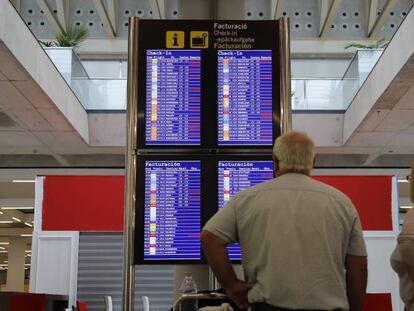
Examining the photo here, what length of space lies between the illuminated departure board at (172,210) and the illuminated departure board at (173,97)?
0.65 feet

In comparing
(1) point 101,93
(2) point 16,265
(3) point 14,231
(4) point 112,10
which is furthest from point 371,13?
(2) point 16,265

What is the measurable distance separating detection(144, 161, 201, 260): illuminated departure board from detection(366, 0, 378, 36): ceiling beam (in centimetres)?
1878

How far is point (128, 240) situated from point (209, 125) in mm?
920

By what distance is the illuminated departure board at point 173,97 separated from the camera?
4.16m

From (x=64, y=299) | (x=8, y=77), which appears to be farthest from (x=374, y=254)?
(x=8, y=77)

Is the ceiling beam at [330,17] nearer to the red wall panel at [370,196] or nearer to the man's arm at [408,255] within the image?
the red wall panel at [370,196]

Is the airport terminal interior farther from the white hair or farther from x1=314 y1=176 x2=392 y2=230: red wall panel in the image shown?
the white hair

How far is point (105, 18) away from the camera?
21.4 meters

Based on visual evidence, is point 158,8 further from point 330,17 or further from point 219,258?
point 219,258

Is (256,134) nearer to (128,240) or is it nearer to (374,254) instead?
(128,240)

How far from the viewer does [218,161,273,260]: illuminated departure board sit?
406cm

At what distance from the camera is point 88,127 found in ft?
55.4

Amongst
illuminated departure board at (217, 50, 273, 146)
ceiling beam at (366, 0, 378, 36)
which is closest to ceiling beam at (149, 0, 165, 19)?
ceiling beam at (366, 0, 378, 36)

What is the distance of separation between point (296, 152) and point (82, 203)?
28.2 ft
